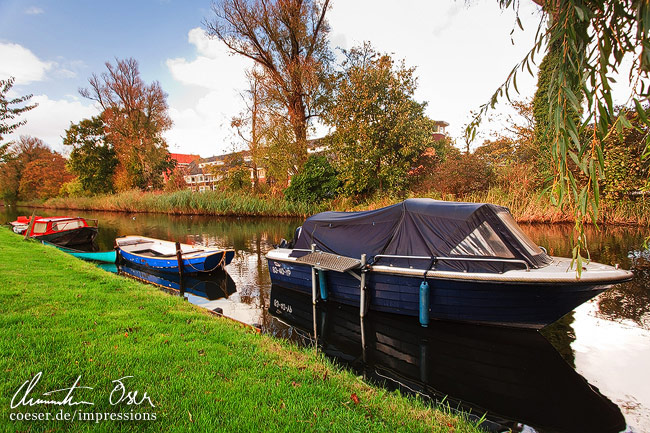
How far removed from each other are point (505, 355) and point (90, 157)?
54537 millimetres

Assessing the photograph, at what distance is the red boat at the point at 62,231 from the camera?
15.6 m

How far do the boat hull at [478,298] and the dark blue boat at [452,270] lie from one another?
2 centimetres

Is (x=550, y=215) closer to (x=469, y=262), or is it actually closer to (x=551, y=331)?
(x=551, y=331)

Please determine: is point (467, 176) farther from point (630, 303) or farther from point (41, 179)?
point (41, 179)

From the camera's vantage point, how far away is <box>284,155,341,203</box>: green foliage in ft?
85.2

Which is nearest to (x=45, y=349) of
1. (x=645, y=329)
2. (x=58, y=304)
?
(x=58, y=304)

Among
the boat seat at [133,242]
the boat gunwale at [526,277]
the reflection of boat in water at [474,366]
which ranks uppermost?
the boat gunwale at [526,277]

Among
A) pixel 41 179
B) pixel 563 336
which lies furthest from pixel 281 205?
pixel 41 179

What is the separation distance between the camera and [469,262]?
5797mm

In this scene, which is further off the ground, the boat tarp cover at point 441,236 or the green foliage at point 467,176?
the green foliage at point 467,176

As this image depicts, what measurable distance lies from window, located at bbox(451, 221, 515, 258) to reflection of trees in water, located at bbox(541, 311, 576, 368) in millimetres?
1717

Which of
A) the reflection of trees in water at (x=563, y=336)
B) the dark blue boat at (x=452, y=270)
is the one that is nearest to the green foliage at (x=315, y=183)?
the dark blue boat at (x=452, y=270)
